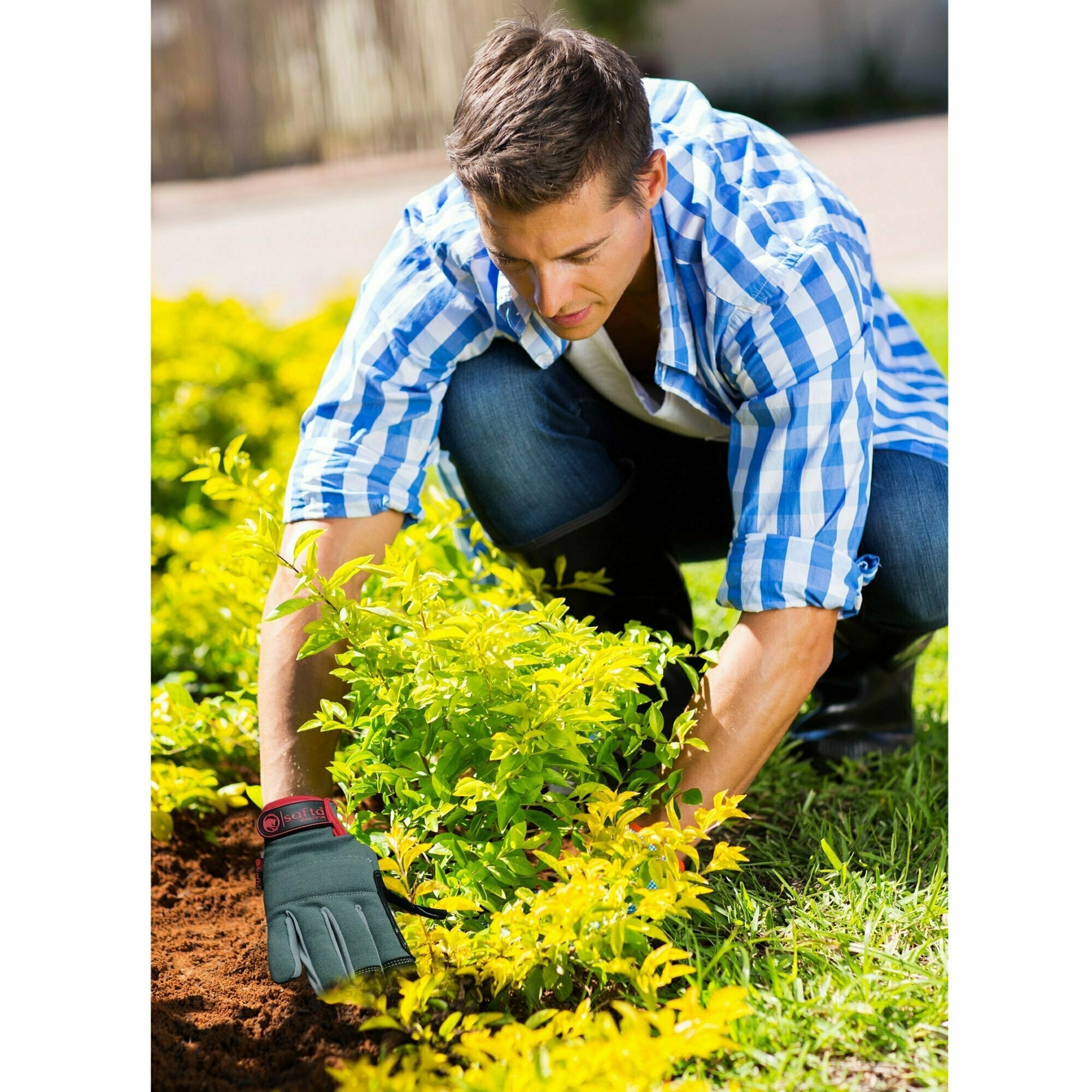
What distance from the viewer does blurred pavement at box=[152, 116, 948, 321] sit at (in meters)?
6.04

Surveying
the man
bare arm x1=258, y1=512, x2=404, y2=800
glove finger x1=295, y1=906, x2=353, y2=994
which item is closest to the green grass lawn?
the man

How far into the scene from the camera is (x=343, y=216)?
7855 millimetres

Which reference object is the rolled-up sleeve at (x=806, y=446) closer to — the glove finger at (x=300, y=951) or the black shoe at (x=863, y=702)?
the black shoe at (x=863, y=702)

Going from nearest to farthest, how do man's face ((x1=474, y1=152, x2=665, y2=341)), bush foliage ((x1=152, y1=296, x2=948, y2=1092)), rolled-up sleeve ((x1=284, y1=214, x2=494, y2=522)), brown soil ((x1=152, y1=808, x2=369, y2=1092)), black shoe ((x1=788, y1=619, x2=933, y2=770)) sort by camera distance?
bush foliage ((x1=152, y1=296, x2=948, y2=1092)) → brown soil ((x1=152, y1=808, x2=369, y2=1092)) → man's face ((x1=474, y1=152, x2=665, y2=341)) → rolled-up sleeve ((x1=284, y1=214, x2=494, y2=522)) → black shoe ((x1=788, y1=619, x2=933, y2=770))

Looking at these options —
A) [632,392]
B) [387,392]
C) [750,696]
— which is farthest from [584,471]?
[750,696]

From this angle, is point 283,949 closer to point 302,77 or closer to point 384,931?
point 384,931

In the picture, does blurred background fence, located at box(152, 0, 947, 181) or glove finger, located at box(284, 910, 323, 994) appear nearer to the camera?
glove finger, located at box(284, 910, 323, 994)

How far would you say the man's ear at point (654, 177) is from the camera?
1.50 m

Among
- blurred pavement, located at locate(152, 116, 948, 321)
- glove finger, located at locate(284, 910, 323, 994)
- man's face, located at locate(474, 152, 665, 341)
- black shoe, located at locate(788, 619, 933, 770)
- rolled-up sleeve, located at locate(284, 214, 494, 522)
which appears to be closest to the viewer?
glove finger, located at locate(284, 910, 323, 994)

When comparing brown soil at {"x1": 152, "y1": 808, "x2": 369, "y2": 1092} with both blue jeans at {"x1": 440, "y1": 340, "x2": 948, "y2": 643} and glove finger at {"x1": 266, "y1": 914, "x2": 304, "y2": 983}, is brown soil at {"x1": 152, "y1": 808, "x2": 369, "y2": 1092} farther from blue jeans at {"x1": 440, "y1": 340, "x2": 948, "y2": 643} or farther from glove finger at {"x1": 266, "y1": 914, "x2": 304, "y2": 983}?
blue jeans at {"x1": 440, "y1": 340, "x2": 948, "y2": 643}

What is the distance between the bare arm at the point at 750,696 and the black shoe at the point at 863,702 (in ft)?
1.82

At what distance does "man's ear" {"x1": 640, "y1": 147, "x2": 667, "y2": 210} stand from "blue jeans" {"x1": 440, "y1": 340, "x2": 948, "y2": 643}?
399 mm
